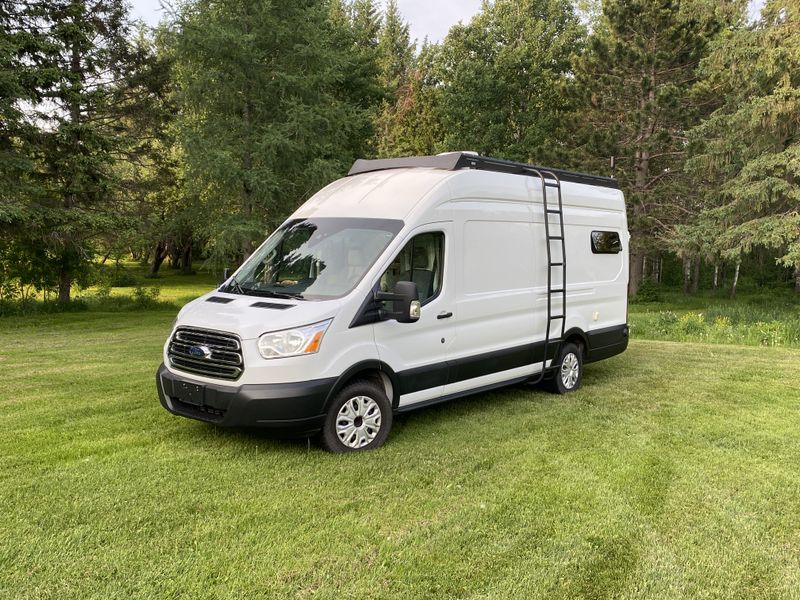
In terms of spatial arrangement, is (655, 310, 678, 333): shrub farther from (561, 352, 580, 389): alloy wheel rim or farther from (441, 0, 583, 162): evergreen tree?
(441, 0, 583, 162): evergreen tree

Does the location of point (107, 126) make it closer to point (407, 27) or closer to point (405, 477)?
point (405, 477)

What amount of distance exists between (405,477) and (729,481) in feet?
8.34

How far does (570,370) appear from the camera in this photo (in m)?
7.66

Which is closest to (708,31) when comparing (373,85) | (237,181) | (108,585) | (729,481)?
(373,85)

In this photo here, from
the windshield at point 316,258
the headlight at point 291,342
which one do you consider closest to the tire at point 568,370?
the windshield at point 316,258

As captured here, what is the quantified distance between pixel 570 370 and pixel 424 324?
2858 mm

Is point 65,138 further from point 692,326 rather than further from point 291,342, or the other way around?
point 692,326

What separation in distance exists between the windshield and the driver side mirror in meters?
0.31

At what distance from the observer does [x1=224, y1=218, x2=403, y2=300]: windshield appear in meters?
5.43

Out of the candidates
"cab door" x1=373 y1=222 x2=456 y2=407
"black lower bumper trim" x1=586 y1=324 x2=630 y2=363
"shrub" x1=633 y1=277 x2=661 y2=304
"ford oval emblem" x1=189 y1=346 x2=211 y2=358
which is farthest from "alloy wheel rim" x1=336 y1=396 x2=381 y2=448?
"shrub" x1=633 y1=277 x2=661 y2=304

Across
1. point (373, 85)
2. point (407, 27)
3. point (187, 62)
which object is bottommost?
point (187, 62)

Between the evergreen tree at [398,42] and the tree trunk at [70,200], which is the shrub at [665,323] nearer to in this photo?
the tree trunk at [70,200]

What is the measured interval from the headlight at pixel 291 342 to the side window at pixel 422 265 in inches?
35.5

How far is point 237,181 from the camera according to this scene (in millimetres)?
15461
